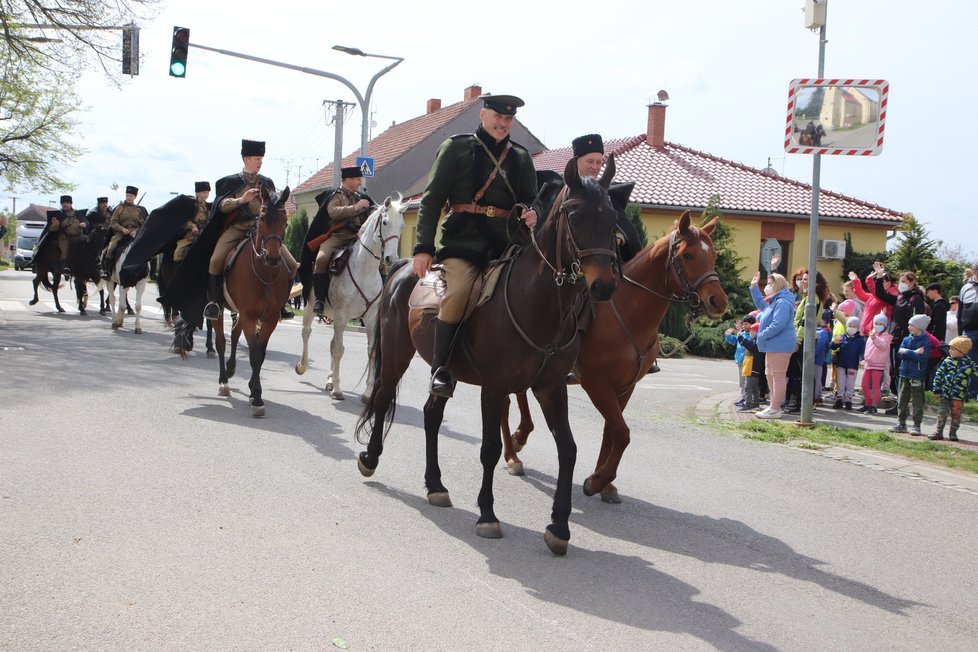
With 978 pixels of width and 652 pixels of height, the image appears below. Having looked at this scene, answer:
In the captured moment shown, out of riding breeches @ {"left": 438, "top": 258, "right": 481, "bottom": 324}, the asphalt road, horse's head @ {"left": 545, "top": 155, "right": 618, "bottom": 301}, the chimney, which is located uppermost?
the chimney

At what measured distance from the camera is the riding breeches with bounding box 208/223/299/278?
1104cm

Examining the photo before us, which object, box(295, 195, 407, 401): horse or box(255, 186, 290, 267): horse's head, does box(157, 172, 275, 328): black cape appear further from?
box(295, 195, 407, 401): horse

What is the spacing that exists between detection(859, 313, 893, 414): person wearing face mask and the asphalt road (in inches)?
160

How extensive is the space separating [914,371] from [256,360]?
311 inches

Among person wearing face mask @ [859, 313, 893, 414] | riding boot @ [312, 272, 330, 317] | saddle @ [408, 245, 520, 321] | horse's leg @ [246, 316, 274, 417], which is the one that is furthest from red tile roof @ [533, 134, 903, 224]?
saddle @ [408, 245, 520, 321]

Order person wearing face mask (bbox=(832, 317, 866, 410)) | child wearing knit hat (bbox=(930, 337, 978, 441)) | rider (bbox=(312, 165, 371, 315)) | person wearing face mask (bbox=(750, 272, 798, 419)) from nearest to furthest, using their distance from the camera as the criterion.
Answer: child wearing knit hat (bbox=(930, 337, 978, 441))
rider (bbox=(312, 165, 371, 315))
person wearing face mask (bbox=(750, 272, 798, 419))
person wearing face mask (bbox=(832, 317, 866, 410))

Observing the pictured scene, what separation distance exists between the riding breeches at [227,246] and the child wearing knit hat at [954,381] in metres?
7.95

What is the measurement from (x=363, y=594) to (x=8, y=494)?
9.83 ft

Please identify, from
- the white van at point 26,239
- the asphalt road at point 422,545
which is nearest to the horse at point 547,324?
the asphalt road at point 422,545

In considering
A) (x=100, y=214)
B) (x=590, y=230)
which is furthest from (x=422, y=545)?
(x=100, y=214)

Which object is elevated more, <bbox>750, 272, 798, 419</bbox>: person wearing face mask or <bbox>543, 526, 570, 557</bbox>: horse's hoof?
<bbox>750, 272, 798, 419</bbox>: person wearing face mask

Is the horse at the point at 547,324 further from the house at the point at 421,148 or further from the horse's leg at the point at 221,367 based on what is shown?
the house at the point at 421,148

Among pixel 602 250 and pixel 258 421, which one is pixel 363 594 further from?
pixel 258 421

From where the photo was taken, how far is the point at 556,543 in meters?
5.54
